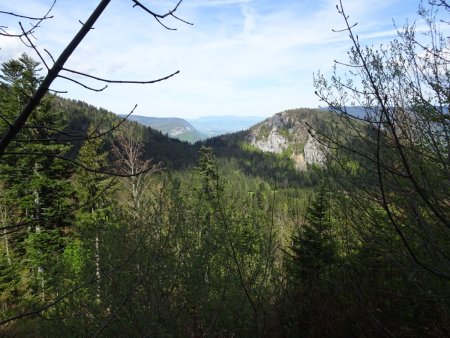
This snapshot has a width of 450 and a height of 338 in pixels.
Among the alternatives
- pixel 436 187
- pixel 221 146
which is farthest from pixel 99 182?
pixel 221 146

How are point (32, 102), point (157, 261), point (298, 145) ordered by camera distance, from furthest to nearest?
1. point (298, 145)
2. point (157, 261)
3. point (32, 102)

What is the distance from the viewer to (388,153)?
168 inches

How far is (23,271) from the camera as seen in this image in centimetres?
1731

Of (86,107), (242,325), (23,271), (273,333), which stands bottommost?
(23,271)

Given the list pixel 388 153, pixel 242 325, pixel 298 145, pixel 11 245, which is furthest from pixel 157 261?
pixel 298 145

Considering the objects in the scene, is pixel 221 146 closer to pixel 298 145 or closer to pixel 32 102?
pixel 298 145

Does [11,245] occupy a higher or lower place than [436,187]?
lower

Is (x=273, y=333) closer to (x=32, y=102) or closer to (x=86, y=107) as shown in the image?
(x=32, y=102)

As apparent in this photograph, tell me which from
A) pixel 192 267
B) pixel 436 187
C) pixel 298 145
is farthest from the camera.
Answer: pixel 298 145

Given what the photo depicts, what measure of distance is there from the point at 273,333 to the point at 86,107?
148 m

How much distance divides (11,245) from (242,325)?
19.6 meters

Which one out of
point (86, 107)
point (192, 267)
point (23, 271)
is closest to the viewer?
point (192, 267)

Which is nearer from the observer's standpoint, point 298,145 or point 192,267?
point 192,267

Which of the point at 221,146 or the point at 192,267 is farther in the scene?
the point at 221,146
